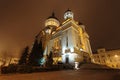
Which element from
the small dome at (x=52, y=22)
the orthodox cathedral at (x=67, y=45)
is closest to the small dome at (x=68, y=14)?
the orthodox cathedral at (x=67, y=45)

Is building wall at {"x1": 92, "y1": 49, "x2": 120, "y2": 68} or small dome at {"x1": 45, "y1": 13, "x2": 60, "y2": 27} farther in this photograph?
small dome at {"x1": 45, "y1": 13, "x2": 60, "y2": 27}

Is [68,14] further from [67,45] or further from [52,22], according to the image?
[67,45]

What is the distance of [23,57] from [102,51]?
44636 millimetres

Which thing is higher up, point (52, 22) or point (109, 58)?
point (52, 22)

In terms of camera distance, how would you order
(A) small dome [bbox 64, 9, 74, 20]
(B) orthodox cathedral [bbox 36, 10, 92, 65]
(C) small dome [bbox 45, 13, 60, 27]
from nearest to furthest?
(B) orthodox cathedral [bbox 36, 10, 92, 65]
(A) small dome [bbox 64, 9, 74, 20]
(C) small dome [bbox 45, 13, 60, 27]

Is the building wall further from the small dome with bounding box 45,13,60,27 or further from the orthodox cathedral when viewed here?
the small dome with bounding box 45,13,60,27

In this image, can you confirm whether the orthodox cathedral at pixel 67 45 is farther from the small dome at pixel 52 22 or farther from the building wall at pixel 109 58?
the building wall at pixel 109 58

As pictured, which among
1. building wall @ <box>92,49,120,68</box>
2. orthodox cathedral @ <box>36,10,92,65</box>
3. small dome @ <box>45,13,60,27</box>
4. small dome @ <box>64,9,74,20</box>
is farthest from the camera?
small dome @ <box>45,13,60,27</box>

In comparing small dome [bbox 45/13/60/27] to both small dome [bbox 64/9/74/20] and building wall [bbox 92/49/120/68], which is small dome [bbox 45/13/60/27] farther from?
building wall [bbox 92/49/120/68]

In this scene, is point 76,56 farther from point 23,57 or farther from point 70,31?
point 23,57

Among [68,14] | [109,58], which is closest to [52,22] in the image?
[68,14]

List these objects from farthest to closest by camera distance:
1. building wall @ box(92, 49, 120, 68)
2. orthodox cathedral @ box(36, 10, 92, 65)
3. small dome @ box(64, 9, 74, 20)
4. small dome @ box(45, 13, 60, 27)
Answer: small dome @ box(45, 13, 60, 27) < small dome @ box(64, 9, 74, 20) < building wall @ box(92, 49, 120, 68) < orthodox cathedral @ box(36, 10, 92, 65)

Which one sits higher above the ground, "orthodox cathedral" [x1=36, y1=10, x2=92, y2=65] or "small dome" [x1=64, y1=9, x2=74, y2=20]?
"small dome" [x1=64, y1=9, x2=74, y2=20]

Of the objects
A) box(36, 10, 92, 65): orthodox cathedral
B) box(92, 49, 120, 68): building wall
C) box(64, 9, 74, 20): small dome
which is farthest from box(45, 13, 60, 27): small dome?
box(92, 49, 120, 68): building wall
